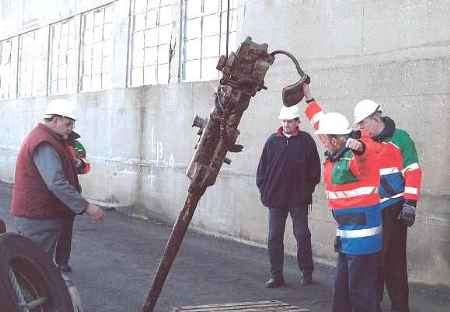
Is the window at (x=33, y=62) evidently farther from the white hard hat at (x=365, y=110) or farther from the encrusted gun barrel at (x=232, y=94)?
the encrusted gun barrel at (x=232, y=94)

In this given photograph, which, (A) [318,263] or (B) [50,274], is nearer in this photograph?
(B) [50,274]

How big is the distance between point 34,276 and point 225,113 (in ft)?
5.51

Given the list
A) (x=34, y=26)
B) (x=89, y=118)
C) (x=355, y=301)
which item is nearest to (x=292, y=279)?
(x=355, y=301)

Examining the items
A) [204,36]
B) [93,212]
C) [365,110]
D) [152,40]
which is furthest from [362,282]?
[152,40]

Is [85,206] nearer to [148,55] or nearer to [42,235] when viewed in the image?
[42,235]

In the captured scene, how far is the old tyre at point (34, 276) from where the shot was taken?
4.48 meters

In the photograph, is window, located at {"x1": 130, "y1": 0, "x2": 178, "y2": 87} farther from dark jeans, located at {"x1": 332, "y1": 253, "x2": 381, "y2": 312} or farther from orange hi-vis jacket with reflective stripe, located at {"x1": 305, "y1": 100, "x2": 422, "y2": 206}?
dark jeans, located at {"x1": 332, "y1": 253, "x2": 381, "y2": 312}

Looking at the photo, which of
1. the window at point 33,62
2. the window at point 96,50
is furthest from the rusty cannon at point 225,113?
the window at point 33,62

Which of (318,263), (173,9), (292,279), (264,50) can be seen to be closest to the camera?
(264,50)

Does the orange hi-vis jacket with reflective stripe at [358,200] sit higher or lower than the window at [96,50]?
lower

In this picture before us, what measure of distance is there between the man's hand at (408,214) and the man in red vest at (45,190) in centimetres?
246

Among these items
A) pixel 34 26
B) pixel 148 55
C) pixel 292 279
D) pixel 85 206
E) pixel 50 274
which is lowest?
pixel 292 279

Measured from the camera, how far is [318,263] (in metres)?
8.33

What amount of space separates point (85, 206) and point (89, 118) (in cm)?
928
